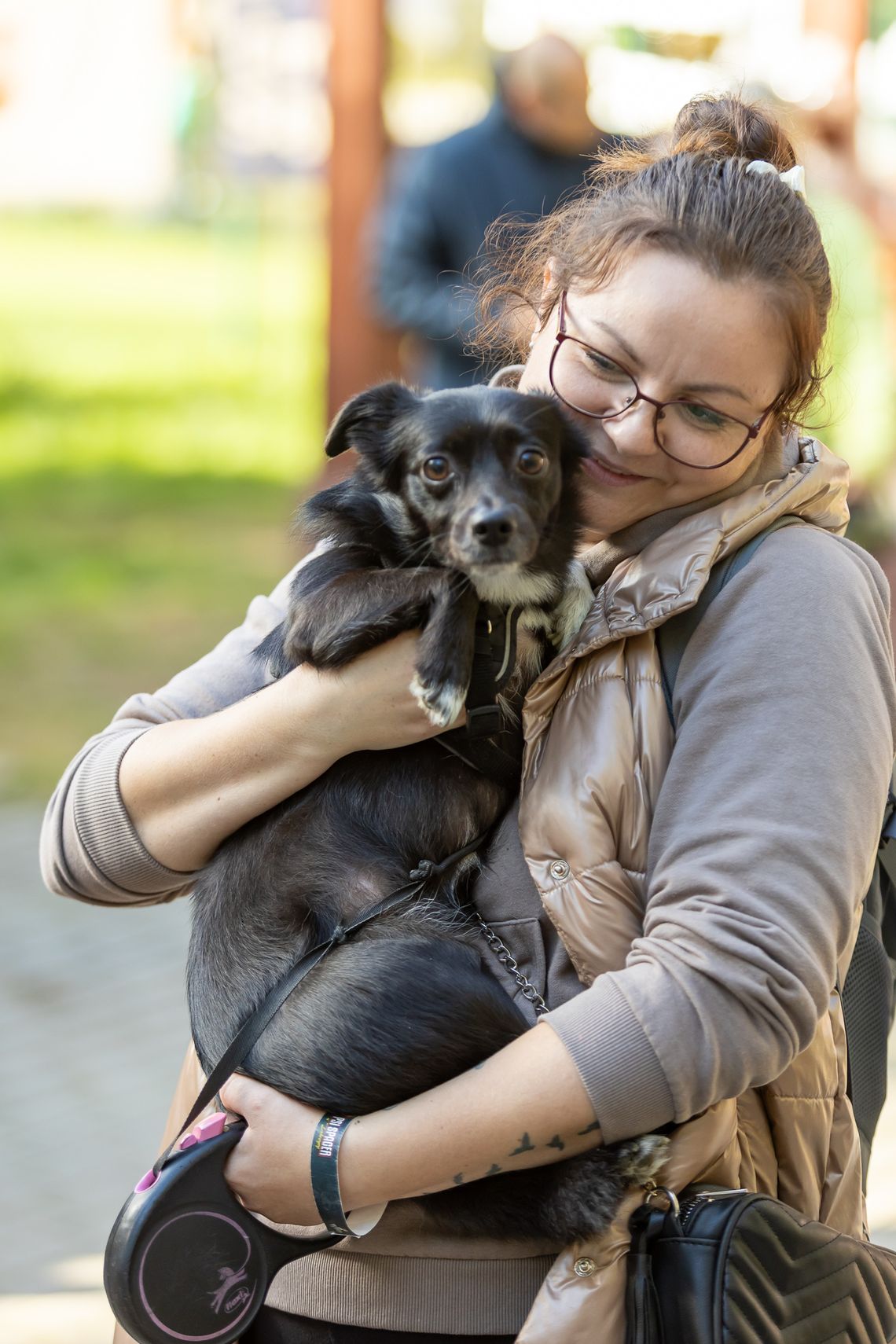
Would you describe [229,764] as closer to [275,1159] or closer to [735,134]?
[275,1159]

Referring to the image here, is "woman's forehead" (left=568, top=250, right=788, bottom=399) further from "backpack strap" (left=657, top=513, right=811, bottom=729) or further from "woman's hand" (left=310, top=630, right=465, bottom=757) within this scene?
"woman's hand" (left=310, top=630, right=465, bottom=757)

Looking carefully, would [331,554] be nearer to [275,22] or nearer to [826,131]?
[826,131]

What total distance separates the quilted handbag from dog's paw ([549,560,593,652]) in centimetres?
73

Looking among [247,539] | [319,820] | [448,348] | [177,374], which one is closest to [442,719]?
[319,820]

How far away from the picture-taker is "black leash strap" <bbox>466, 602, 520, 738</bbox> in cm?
176

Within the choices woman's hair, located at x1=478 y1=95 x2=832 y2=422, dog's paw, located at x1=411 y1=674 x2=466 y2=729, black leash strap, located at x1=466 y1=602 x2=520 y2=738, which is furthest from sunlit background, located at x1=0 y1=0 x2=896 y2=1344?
dog's paw, located at x1=411 y1=674 x2=466 y2=729

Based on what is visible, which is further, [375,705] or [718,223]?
[375,705]

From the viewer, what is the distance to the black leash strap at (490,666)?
1757mm

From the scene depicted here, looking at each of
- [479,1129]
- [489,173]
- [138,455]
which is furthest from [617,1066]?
[138,455]

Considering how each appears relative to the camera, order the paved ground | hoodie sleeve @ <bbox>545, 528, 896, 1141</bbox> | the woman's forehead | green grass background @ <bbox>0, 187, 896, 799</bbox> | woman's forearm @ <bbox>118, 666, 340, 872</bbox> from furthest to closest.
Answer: green grass background @ <bbox>0, 187, 896, 799</bbox> < the paved ground < woman's forearm @ <bbox>118, 666, 340, 872</bbox> < the woman's forehead < hoodie sleeve @ <bbox>545, 528, 896, 1141</bbox>

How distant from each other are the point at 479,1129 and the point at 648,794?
0.37 metres

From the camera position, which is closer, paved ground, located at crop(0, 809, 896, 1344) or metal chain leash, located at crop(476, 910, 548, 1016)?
metal chain leash, located at crop(476, 910, 548, 1016)

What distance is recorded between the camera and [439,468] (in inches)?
76.6

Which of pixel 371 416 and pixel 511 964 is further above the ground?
pixel 371 416
